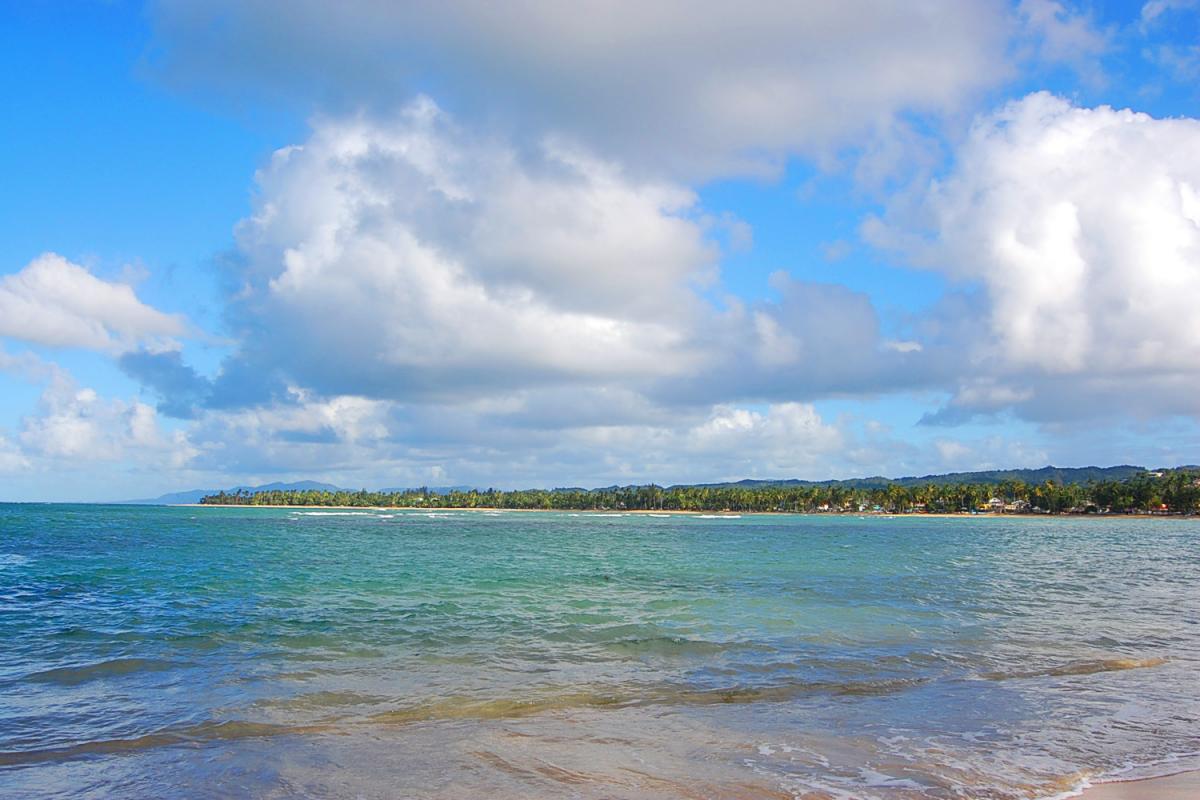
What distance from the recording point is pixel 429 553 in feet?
188

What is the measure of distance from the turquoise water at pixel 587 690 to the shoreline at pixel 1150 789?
0.42 meters

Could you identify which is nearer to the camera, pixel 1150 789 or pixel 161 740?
pixel 1150 789

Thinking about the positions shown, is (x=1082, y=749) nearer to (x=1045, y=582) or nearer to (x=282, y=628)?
(x=282, y=628)

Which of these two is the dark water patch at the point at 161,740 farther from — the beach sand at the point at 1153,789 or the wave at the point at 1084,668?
the wave at the point at 1084,668

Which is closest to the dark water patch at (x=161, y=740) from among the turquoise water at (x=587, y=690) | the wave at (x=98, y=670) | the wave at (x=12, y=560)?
the turquoise water at (x=587, y=690)

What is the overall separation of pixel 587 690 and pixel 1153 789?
A: 8.82 metres

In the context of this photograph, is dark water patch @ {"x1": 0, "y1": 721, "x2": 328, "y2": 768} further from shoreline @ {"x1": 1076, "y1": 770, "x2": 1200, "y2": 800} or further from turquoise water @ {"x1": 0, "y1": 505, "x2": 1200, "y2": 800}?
shoreline @ {"x1": 1076, "y1": 770, "x2": 1200, "y2": 800}

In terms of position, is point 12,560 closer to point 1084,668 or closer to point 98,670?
point 98,670

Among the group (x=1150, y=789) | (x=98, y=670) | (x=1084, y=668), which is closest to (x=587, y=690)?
(x=1150, y=789)

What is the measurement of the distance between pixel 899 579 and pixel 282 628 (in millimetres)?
28162

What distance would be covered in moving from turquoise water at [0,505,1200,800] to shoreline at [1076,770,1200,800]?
42cm

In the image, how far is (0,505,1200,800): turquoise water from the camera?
1028cm

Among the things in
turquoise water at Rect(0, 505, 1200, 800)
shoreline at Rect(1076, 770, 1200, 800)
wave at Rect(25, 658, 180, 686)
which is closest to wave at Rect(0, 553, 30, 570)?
turquoise water at Rect(0, 505, 1200, 800)

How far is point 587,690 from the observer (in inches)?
589
